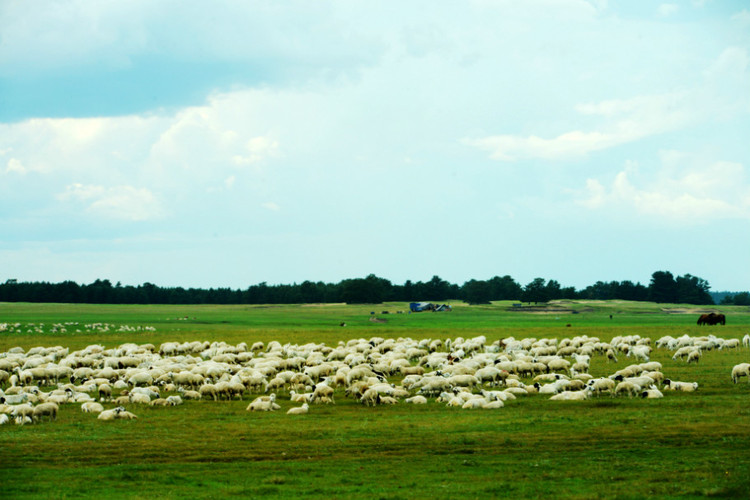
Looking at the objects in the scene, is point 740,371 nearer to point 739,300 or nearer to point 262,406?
point 262,406

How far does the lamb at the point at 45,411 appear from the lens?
67.7 feet

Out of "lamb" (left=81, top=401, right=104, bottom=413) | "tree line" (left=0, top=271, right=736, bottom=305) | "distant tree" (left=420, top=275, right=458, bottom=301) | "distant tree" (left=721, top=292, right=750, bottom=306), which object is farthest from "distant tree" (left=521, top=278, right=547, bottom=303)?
"lamb" (left=81, top=401, right=104, bottom=413)

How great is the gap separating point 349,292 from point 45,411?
14520 cm

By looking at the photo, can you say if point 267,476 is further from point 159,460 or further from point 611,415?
point 611,415

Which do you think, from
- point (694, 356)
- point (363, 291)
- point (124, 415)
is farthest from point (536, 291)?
point (124, 415)

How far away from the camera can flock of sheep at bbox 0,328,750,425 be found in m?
23.7

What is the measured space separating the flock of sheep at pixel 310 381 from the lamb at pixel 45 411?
3 centimetres

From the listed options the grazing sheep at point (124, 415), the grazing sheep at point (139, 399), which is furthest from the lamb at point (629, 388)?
the grazing sheep at point (139, 399)

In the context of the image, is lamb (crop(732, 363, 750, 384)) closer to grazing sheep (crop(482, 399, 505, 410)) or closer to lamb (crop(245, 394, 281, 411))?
grazing sheep (crop(482, 399, 505, 410))

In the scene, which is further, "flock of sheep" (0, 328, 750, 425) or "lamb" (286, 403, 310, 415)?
"flock of sheep" (0, 328, 750, 425)

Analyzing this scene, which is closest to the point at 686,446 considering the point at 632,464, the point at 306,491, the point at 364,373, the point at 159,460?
the point at 632,464

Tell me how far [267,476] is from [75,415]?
10.8 metres

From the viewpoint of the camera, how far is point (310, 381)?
28266mm

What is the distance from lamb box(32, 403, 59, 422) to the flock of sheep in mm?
30
